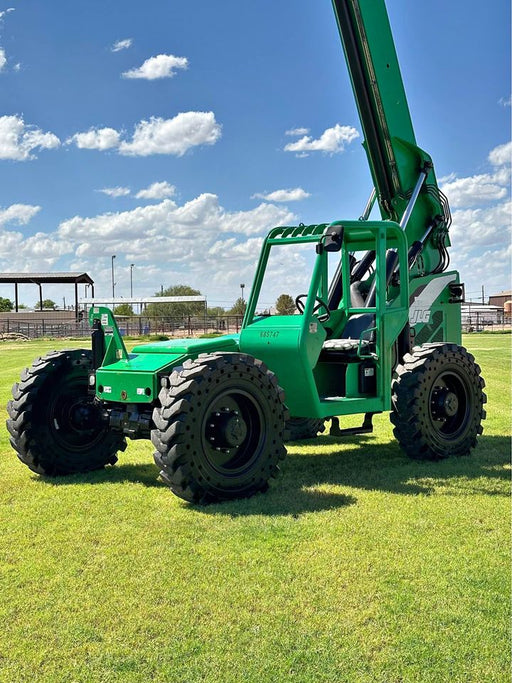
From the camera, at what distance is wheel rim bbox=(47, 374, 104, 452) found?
782 cm

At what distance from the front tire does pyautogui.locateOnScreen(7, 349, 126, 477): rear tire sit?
1866 millimetres

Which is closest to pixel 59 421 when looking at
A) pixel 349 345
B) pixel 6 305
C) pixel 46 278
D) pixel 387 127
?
pixel 349 345

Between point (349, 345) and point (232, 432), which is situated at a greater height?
point (349, 345)

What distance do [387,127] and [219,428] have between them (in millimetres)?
5400

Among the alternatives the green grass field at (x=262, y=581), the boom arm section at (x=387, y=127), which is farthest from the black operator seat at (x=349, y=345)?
the boom arm section at (x=387, y=127)

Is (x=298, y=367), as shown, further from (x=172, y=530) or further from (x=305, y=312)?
(x=172, y=530)

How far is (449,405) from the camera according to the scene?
852 cm

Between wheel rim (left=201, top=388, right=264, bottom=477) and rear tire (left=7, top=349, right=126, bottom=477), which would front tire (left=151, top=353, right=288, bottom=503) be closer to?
wheel rim (left=201, top=388, right=264, bottom=477)

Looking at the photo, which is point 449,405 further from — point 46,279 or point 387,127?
point 46,279

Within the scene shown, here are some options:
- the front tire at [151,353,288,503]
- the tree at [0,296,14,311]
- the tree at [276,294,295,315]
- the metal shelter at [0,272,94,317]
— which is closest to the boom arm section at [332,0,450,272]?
the tree at [276,294,295,315]

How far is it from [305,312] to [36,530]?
328 cm

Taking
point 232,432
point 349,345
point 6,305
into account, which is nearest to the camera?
point 232,432

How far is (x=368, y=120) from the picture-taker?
981 centimetres

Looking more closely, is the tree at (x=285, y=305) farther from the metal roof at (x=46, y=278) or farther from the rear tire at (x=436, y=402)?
the metal roof at (x=46, y=278)
